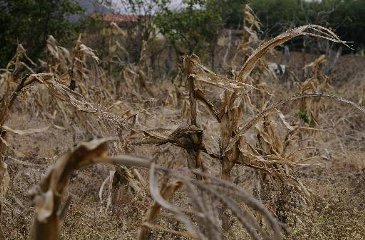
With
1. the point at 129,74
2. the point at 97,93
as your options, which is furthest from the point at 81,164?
the point at 129,74

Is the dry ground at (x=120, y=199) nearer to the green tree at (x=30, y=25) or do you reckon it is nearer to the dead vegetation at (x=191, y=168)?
the dead vegetation at (x=191, y=168)

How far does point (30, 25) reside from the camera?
10.8 m

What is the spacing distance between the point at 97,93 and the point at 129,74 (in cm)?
323

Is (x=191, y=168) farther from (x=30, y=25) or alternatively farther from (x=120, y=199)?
(x=30, y=25)

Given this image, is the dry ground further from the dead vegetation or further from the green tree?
the green tree

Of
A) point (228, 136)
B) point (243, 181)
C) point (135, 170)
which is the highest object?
point (228, 136)

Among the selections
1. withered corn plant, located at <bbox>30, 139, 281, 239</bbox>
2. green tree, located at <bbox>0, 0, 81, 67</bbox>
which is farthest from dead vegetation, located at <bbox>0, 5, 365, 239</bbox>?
green tree, located at <bbox>0, 0, 81, 67</bbox>

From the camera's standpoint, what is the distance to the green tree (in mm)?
10688

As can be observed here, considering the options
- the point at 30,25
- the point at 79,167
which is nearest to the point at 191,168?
the point at 79,167

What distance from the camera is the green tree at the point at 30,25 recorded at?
1069 centimetres

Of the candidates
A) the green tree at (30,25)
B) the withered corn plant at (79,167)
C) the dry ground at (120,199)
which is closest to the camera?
the withered corn plant at (79,167)

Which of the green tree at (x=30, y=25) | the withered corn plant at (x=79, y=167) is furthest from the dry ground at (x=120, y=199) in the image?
the green tree at (x=30, y=25)

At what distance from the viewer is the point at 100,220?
3293 mm

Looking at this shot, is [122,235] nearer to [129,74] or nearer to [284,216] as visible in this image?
[284,216]
